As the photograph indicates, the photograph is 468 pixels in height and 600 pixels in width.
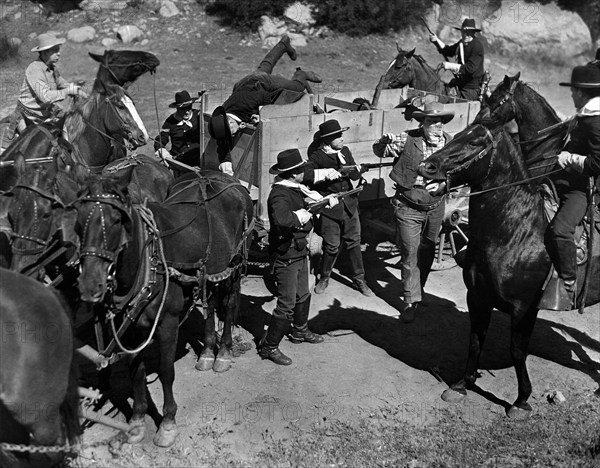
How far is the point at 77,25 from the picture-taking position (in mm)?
19719

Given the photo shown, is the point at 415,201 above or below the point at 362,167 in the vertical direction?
above

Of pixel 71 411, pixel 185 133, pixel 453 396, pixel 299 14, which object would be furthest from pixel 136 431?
pixel 299 14

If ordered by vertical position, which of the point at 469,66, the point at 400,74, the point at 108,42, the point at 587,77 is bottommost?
the point at 108,42

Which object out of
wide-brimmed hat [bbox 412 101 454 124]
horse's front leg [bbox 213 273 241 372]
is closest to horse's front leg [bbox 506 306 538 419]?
wide-brimmed hat [bbox 412 101 454 124]

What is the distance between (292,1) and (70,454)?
17261 mm

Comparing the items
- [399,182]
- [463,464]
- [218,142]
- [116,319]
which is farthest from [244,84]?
[463,464]

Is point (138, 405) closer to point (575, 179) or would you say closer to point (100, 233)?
point (100, 233)

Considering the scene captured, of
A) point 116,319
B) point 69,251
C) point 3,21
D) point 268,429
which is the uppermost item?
point 69,251

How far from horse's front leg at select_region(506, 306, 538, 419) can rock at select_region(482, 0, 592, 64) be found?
17727mm

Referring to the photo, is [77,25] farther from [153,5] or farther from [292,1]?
[292,1]

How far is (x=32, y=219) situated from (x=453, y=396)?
419 centimetres

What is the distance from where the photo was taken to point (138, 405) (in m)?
6.48

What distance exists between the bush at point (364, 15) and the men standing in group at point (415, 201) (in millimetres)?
12707

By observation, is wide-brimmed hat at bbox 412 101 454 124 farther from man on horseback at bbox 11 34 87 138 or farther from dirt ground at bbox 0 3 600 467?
man on horseback at bbox 11 34 87 138
